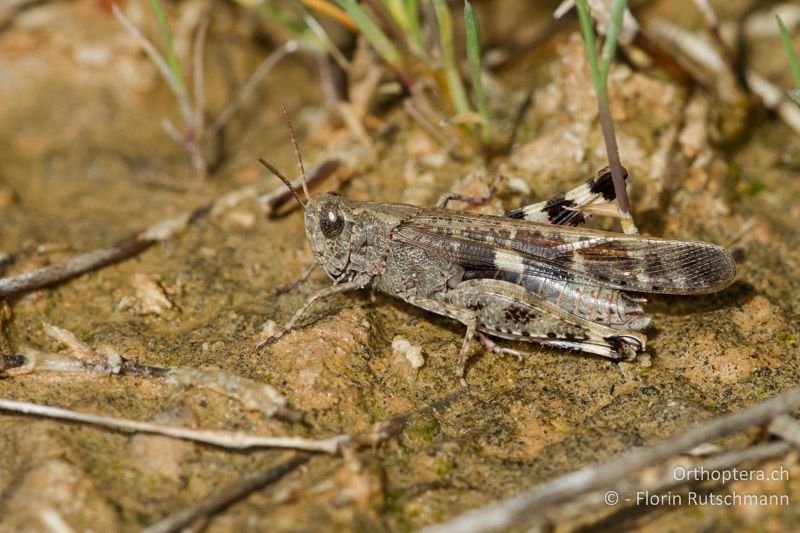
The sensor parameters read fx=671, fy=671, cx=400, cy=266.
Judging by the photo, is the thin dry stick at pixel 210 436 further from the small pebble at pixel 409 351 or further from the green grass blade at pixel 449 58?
the green grass blade at pixel 449 58

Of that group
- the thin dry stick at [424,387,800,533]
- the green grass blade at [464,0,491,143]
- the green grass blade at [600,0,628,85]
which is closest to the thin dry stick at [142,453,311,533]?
the thin dry stick at [424,387,800,533]

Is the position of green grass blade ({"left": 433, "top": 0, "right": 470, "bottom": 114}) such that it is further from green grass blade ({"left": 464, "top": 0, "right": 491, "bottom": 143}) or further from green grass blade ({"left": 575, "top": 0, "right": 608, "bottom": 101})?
green grass blade ({"left": 575, "top": 0, "right": 608, "bottom": 101})

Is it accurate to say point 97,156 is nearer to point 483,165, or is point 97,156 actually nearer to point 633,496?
point 483,165

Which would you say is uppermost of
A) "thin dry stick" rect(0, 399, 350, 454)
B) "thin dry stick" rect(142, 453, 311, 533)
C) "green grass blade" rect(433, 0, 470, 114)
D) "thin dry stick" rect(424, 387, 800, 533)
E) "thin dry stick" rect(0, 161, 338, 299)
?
"green grass blade" rect(433, 0, 470, 114)

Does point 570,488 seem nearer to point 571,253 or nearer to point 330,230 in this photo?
point 571,253

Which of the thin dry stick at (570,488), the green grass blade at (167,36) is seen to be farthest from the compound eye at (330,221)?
the thin dry stick at (570,488)
